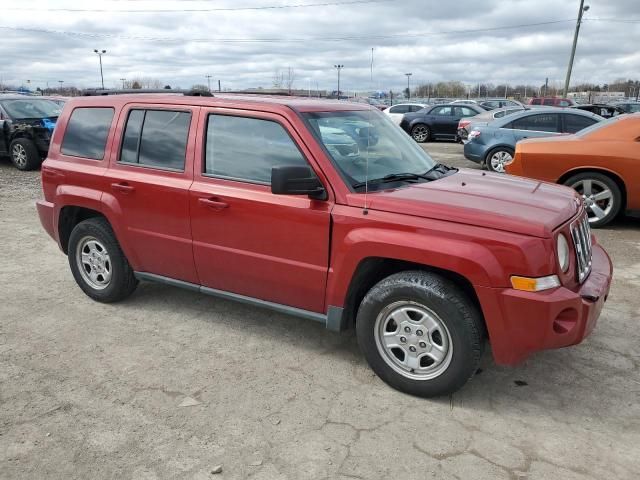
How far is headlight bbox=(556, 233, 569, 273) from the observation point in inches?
122

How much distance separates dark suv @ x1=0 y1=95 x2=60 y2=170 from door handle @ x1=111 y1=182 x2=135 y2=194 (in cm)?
940

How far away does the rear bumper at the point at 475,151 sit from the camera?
11711 mm

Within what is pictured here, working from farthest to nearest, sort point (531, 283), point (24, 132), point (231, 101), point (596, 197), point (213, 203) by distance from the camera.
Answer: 1. point (24, 132)
2. point (596, 197)
3. point (231, 101)
4. point (213, 203)
5. point (531, 283)

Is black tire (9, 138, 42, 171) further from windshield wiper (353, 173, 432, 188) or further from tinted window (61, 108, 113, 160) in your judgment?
windshield wiper (353, 173, 432, 188)

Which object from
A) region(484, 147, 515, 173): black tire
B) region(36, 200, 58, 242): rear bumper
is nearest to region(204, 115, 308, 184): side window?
region(36, 200, 58, 242): rear bumper

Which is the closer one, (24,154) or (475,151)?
(475,151)

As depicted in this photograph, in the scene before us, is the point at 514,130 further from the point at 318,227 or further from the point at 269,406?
the point at 269,406

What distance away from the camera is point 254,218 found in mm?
3746

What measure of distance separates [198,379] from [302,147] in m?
1.67

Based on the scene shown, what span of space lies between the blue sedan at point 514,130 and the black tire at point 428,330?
8179 mm

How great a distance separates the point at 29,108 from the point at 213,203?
37.9 feet

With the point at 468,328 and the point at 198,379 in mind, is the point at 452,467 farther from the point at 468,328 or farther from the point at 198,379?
the point at 198,379

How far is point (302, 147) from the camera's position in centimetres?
Result: 361

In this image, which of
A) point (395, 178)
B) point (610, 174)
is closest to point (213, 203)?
point (395, 178)
